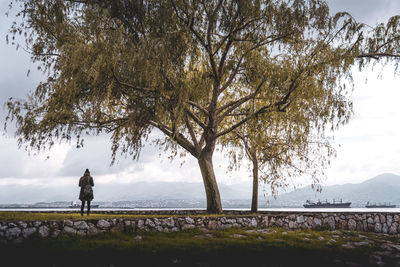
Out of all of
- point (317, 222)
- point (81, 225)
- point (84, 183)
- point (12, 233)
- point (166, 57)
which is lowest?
point (317, 222)

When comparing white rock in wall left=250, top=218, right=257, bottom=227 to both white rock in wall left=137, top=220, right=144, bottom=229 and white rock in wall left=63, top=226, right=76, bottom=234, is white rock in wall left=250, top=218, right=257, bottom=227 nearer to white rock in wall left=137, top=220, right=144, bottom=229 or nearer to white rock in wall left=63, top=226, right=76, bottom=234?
white rock in wall left=137, top=220, right=144, bottom=229

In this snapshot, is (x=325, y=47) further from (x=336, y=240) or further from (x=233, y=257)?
(x=233, y=257)

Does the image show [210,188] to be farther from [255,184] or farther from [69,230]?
[69,230]

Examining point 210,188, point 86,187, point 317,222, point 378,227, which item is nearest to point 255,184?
point 210,188

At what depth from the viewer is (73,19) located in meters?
11.4

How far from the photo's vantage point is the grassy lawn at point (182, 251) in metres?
6.84

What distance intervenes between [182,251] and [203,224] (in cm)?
357

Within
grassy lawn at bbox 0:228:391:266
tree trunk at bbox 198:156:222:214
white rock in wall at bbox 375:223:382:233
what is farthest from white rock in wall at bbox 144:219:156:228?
white rock in wall at bbox 375:223:382:233

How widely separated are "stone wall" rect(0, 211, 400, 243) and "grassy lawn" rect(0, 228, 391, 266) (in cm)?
31

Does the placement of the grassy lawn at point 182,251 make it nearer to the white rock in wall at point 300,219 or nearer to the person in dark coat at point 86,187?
the white rock in wall at point 300,219

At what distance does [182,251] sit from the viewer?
776 cm

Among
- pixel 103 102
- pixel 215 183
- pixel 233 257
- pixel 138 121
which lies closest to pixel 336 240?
pixel 233 257

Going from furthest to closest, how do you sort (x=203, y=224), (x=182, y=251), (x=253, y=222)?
1. (x=253, y=222)
2. (x=203, y=224)
3. (x=182, y=251)

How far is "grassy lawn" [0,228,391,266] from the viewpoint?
6836 millimetres
